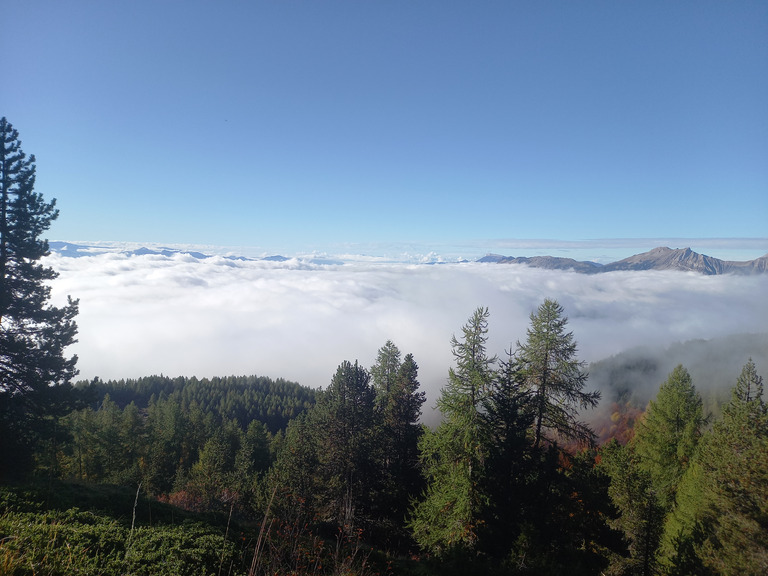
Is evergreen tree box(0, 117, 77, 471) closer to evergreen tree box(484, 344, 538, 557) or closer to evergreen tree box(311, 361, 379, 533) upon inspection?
evergreen tree box(311, 361, 379, 533)

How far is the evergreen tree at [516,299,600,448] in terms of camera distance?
13023 millimetres

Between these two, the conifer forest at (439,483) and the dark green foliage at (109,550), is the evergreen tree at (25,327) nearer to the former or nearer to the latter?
the conifer forest at (439,483)

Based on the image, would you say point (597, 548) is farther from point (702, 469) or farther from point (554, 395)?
point (554, 395)

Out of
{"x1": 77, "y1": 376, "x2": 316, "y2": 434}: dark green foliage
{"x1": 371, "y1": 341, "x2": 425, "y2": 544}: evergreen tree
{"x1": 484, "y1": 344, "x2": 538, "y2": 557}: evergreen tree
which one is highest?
{"x1": 484, "y1": 344, "x2": 538, "y2": 557}: evergreen tree

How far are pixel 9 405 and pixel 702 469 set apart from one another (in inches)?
1145

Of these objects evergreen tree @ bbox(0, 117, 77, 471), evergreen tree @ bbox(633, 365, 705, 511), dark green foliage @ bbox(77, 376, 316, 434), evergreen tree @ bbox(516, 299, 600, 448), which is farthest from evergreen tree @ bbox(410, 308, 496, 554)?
dark green foliage @ bbox(77, 376, 316, 434)

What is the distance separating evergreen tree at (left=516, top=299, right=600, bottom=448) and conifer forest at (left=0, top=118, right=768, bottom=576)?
7cm

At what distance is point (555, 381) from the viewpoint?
13.0 meters

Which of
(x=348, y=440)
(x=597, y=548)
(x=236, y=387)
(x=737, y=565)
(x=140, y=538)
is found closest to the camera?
(x=140, y=538)

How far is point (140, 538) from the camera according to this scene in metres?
7.52

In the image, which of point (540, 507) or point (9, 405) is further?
point (9, 405)

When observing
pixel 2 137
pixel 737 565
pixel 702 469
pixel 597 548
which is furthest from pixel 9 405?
pixel 702 469

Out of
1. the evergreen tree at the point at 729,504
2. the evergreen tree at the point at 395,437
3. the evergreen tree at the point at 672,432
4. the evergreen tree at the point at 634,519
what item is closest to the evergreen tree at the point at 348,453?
the evergreen tree at the point at 395,437

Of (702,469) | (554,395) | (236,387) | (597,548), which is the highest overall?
(554,395)
